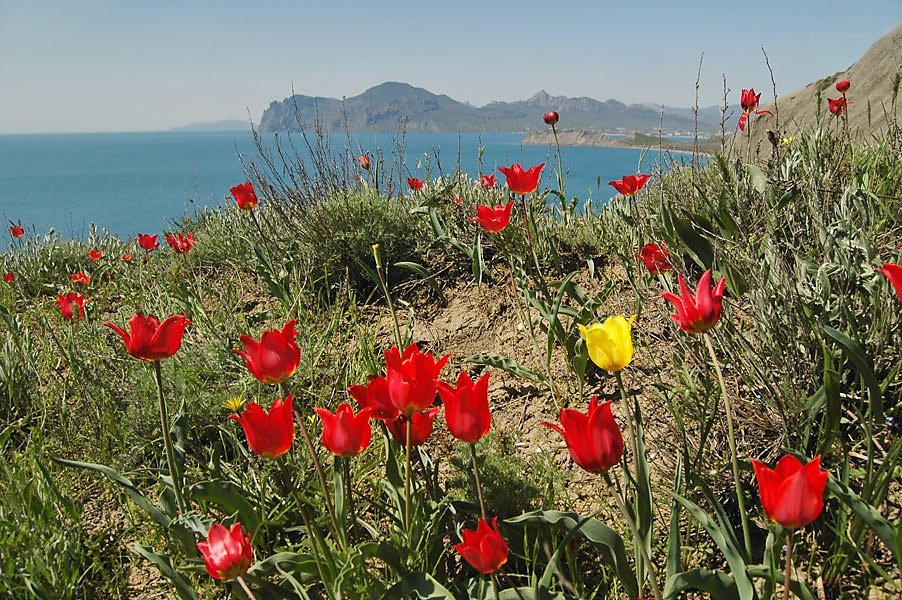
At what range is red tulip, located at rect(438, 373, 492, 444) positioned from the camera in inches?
44.5

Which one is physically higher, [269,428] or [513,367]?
[269,428]

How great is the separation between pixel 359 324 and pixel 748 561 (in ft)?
6.41

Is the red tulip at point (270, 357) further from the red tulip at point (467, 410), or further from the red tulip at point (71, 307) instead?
the red tulip at point (71, 307)

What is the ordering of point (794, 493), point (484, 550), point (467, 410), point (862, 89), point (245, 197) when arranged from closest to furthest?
1. point (794, 493)
2. point (484, 550)
3. point (467, 410)
4. point (245, 197)
5. point (862, 89)

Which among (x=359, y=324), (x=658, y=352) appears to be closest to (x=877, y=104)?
(x=658, y=352)

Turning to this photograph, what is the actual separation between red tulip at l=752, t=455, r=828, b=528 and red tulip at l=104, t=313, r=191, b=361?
122cm

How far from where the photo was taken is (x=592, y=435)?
107 centimetres

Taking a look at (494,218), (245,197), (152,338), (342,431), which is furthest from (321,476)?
(245,197)

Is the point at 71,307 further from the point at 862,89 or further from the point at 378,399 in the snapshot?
the point at 862,89

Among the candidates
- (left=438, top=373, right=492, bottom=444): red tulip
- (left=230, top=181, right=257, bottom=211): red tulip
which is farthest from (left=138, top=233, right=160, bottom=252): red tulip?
(left=438, top=373, right=492, bottom=444): red tulip

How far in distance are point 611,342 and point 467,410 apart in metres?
0.31

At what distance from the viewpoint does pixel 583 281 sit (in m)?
2.83

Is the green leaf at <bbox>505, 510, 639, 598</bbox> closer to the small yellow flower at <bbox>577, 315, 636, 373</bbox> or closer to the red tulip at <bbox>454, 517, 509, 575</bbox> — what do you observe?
the red tulip at <bbox>454, 517, 509, 575</bbox>

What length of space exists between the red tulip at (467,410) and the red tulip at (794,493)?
0.47m
